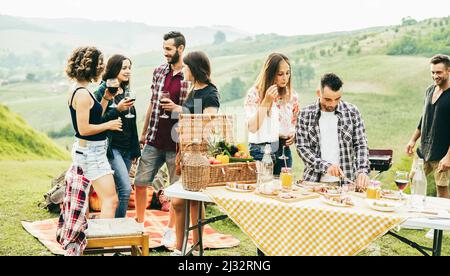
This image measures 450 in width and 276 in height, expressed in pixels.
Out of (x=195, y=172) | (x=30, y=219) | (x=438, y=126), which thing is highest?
(x=438, y=126)

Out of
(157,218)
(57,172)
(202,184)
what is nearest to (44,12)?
(57,172)

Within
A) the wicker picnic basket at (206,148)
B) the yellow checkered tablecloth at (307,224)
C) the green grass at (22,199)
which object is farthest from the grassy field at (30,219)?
the yellow checkered tablecloth at (307,224)

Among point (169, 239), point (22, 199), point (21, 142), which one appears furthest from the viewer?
point (21, 142)

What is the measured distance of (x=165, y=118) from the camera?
14.5 feet

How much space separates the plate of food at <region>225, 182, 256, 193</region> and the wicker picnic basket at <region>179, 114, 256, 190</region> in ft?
0.26

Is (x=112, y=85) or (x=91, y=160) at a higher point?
(x=112, y=85)

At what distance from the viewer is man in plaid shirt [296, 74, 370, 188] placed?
3809 millimetres

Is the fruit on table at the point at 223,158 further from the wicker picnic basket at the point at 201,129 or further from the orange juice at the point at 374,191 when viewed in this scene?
the orange juice at the point at 374,191

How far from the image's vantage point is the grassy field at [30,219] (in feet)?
15.5

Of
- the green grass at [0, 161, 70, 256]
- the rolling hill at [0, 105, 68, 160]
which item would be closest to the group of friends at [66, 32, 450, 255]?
the green grass at [0, 161, 70, 256]

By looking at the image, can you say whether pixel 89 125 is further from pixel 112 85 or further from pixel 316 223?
pixel 316 223

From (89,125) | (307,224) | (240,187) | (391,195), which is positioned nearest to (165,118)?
(89,125)

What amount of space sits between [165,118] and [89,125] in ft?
2.96
